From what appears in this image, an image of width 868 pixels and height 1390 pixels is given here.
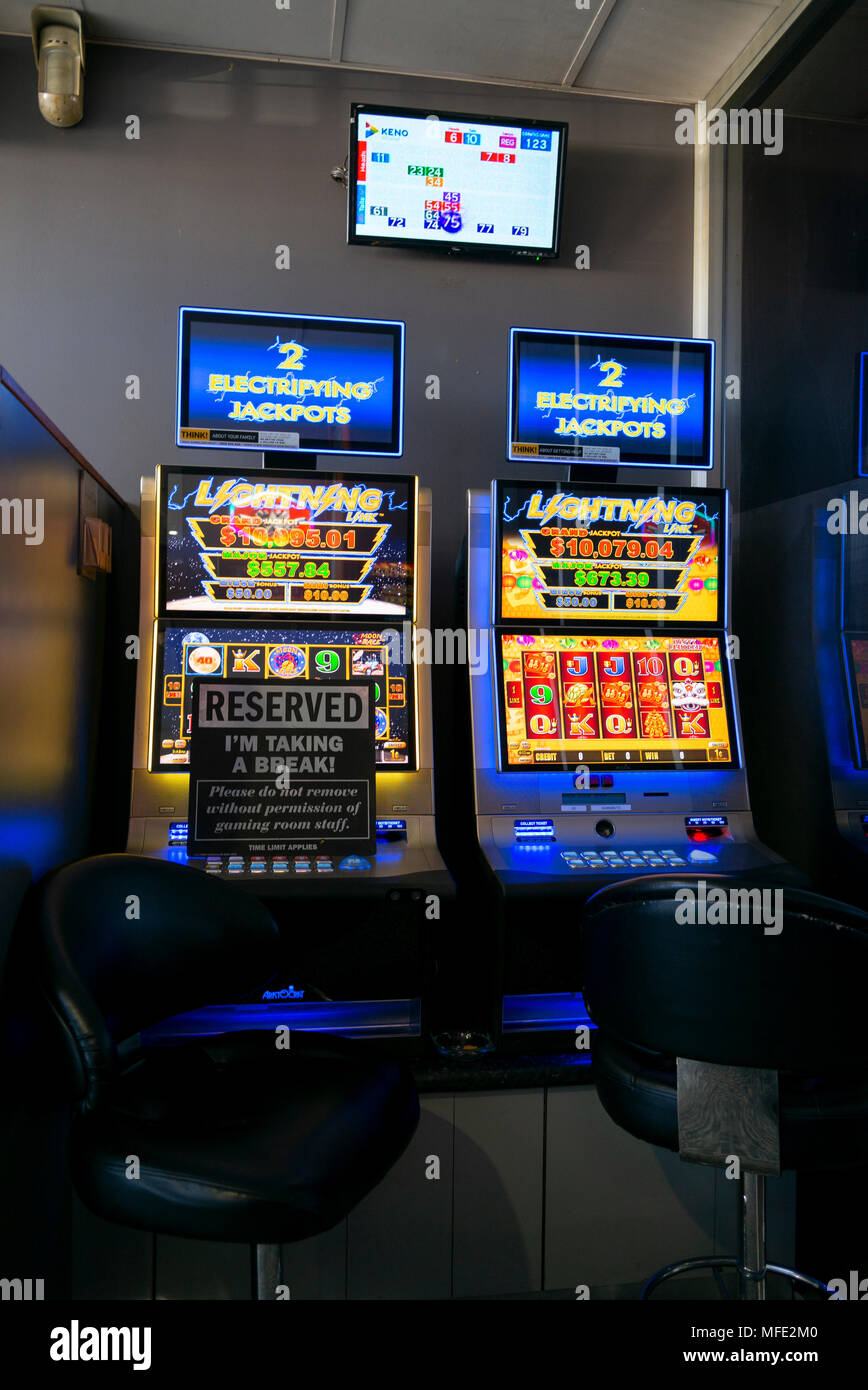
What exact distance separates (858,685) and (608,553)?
800 mm

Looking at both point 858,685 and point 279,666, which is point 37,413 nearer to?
point 279,666

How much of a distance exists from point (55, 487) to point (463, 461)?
1.65 m

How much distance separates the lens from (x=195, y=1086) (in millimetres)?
1623

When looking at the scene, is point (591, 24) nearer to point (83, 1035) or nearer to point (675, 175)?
point (675, 175)

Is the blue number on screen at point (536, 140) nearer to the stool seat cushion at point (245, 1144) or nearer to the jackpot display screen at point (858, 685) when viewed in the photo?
the jackpot display screen at point (858, 685)

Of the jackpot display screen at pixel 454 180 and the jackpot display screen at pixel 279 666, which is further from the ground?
the jackpot display screen at pixel 454 180

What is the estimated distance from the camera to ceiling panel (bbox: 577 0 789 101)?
9.66 feet

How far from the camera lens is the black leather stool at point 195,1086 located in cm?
130

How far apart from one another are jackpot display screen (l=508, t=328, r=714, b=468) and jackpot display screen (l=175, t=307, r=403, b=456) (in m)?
0.36

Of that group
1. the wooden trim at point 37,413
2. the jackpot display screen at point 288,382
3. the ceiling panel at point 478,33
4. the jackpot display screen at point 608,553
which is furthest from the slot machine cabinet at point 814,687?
the wooden trim at point 37,413

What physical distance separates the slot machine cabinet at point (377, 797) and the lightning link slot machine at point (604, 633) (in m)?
0.18

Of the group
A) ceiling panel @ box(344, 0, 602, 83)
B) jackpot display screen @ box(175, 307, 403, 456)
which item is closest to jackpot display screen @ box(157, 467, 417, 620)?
jackpot display screen @ box(175, 307, 403, 456)

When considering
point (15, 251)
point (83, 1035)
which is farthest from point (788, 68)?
point (83, 1035)

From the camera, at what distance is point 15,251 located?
120 inches
